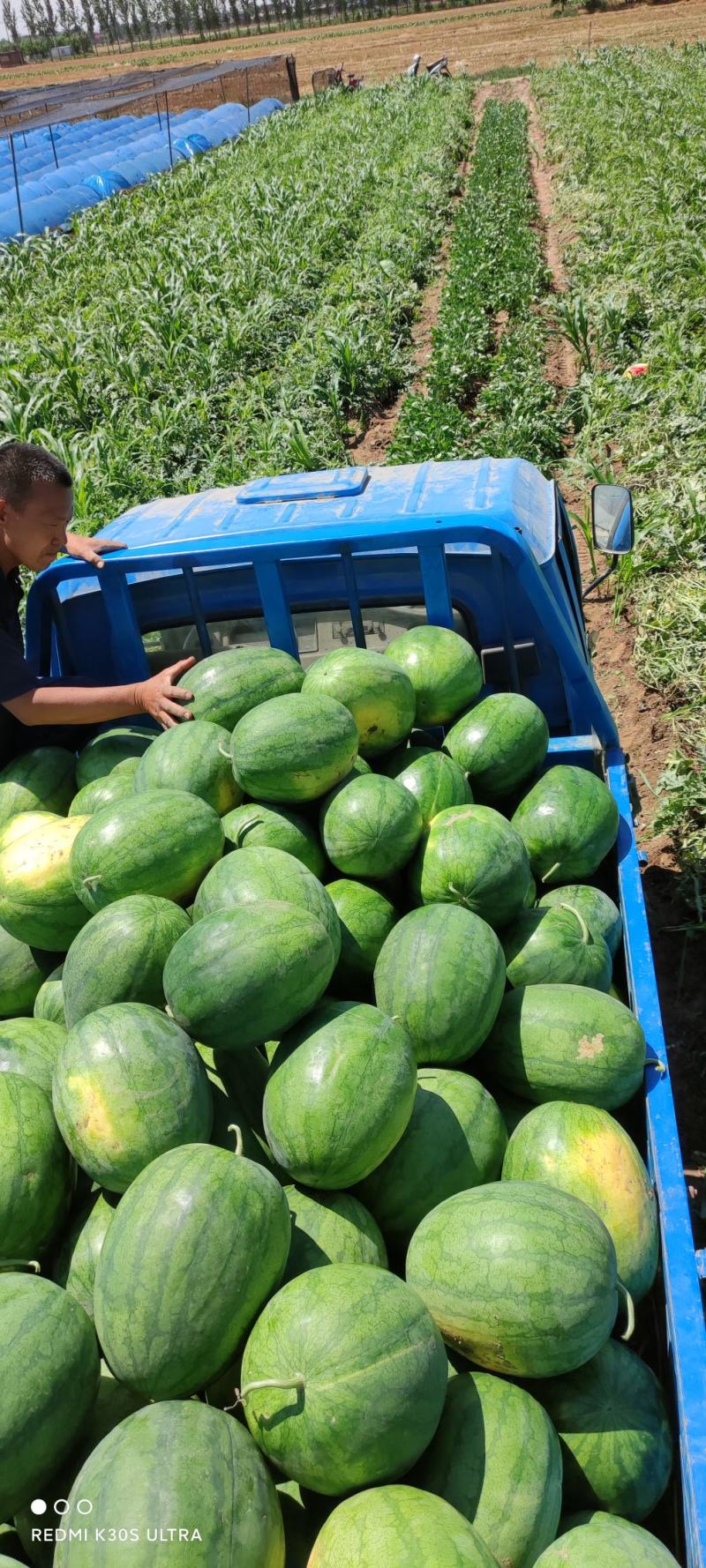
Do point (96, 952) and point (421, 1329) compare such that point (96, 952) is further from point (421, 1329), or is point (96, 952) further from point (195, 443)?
point (195, 443)

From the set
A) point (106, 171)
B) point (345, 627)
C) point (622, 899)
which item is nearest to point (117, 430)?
→ point (345, 627)

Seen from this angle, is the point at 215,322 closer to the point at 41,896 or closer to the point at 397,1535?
the point at 41,896

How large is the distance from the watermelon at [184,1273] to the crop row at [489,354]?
837cm

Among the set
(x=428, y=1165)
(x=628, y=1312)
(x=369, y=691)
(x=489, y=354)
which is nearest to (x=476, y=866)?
(x=369, y=691)

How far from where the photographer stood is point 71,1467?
172 cm

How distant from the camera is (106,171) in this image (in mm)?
27359

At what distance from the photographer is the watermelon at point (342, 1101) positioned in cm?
196

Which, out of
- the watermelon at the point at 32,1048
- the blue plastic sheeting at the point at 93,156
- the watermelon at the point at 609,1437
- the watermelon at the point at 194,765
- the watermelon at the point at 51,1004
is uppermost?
the blue plastic sheeting at the point at 93,156

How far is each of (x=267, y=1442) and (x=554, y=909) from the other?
157 centimetres

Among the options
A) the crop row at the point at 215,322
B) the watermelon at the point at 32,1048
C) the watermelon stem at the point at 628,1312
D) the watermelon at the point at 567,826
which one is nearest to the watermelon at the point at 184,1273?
the watermelon at the point at 32,1048

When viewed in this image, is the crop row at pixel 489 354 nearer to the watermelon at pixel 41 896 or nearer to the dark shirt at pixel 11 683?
the dark shirt at pixel 11 683

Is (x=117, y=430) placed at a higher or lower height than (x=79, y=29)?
lower

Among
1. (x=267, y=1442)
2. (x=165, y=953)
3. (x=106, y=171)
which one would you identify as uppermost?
(x=106, y=171)

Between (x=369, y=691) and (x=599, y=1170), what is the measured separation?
1489 millimetres
